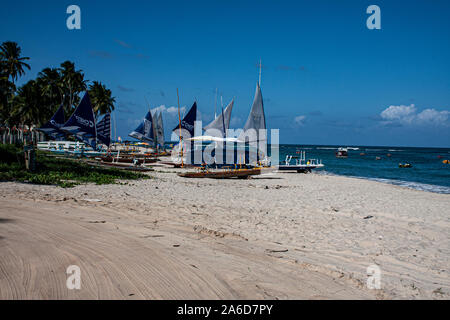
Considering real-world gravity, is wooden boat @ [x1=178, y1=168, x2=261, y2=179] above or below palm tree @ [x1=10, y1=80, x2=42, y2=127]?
below

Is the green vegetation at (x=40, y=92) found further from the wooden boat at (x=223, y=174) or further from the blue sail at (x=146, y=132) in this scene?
the wooden boat at (x=223, y=174)

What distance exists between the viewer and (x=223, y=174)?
76.2ft

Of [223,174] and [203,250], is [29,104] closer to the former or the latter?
[223,174]

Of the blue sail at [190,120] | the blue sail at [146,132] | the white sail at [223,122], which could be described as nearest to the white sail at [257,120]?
the white sail at [223,122]

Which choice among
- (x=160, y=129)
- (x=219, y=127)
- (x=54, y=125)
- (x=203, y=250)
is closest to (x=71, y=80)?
(x=160, y=129)

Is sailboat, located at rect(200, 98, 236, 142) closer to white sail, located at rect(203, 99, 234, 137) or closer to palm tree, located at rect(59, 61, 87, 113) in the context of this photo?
white sail, located at rect(203, 99, 234, 137)

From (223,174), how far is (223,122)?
6647mm

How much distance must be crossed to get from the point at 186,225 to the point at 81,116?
21.1 metres

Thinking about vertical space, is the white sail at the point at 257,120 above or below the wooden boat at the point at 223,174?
above

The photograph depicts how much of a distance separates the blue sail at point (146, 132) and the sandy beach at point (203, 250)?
129 feet

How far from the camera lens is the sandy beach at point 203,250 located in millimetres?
4188

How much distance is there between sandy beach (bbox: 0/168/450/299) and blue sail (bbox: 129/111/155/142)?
1550 inches

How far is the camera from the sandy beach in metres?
4.19

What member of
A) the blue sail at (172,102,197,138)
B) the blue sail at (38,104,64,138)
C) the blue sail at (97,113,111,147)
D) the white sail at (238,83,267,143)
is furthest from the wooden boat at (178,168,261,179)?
the blue sail at (38,104,64,138)
